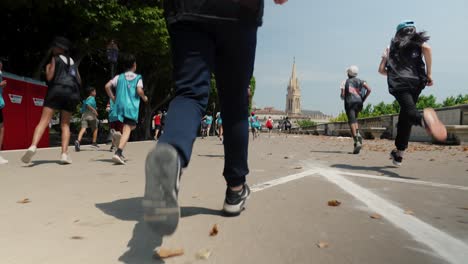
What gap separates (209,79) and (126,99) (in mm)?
5084

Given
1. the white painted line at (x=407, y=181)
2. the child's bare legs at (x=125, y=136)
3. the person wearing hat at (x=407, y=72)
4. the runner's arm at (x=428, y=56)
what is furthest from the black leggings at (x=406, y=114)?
the child's bare legs at (x=125, y=136)

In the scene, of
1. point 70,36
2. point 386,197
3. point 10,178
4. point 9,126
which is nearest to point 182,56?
point 386,197

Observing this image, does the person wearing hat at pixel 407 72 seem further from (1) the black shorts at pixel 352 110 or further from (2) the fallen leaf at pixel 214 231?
(2) the fallen leaf at pixel 214 231

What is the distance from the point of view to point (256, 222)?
2682 millimetres

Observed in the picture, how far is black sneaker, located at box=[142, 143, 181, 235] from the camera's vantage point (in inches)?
69.4

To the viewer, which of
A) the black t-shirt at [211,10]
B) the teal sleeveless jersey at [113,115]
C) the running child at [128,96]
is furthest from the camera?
the teal sleeveless jersey at [113,115]

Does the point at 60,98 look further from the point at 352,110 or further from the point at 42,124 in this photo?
the point at 352,110

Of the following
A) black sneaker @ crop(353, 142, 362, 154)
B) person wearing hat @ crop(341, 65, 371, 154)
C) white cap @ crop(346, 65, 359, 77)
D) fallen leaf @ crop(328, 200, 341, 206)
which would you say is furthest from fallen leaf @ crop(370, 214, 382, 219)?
white cap @ crop(346, 65, 359, 77)

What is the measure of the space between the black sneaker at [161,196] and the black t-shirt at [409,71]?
495 cm

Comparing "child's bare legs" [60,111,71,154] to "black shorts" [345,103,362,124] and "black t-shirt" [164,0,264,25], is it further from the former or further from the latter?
"black shorts" [345,103,362,124]

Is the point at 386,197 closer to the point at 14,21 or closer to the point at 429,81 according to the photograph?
the point at 429,81

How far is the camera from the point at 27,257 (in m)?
1.99

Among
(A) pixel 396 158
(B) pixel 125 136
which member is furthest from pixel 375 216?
(B) pixel 125 136

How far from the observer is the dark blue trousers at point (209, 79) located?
2.14 meters
